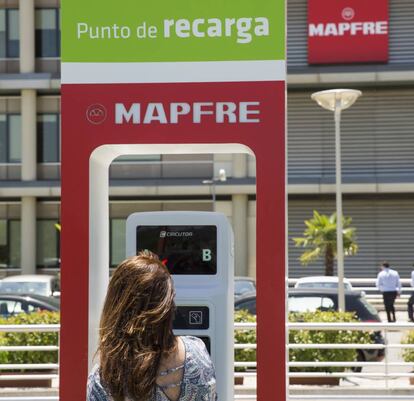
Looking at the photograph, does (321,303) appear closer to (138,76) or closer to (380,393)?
(380,393)

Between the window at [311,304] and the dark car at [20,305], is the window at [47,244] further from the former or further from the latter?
the window at [311,304]

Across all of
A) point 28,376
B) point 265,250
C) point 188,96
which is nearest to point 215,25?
point 188,96

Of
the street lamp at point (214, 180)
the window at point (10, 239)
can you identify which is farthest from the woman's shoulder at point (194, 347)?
the window at point (10, 239)

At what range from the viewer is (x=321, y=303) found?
45.8 feet

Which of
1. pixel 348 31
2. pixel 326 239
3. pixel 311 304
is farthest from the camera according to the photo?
pixel 348 31

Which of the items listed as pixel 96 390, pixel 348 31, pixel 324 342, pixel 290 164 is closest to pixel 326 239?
pixel 290 164

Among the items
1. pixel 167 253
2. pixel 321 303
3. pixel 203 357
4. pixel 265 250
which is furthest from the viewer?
pixel 321 303

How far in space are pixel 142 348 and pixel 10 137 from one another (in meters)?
30.1

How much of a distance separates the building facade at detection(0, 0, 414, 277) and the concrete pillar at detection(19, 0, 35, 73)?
4 cm

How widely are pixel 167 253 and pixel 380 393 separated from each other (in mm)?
5059

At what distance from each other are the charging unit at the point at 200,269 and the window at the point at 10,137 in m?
27.5

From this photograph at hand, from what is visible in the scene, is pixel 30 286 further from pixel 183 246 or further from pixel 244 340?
pixel 183 246

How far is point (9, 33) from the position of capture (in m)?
32.1

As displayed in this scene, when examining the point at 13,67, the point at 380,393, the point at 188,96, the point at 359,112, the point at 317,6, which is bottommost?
the point at 380,393
